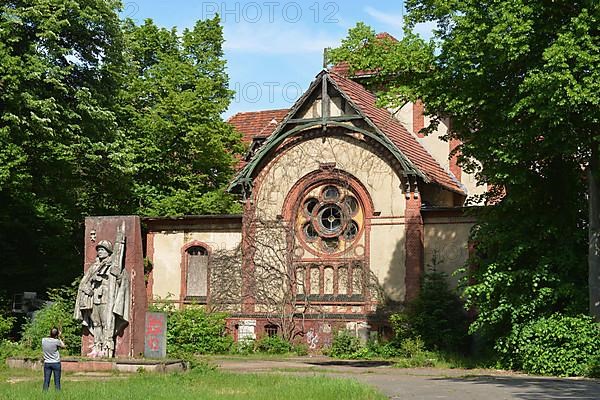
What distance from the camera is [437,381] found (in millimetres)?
20000

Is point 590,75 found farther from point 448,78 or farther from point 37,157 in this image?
point 37,157

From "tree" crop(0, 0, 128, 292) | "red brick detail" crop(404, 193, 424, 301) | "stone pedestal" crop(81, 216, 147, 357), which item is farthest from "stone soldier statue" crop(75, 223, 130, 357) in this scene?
"red brick detail" crop(404, 193, 424, 301)

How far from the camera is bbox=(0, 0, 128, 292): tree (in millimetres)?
28359

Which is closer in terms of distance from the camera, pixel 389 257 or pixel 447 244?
pixel 447 244

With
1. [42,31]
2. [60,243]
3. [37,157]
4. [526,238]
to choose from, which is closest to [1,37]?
[42,31]

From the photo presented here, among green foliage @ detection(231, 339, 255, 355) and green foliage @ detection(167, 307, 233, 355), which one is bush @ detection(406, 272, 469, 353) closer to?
green foliage @ detection(231, 339, 255, 355)

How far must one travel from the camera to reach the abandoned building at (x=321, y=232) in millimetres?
29641

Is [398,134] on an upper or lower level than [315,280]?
upper

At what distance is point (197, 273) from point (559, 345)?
565 inches

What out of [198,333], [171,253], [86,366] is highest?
[171,253]

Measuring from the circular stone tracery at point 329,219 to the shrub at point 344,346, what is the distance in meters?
3.13

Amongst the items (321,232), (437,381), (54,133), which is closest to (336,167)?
(321,232)

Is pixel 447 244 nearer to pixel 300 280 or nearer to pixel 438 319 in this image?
pixel 438 319

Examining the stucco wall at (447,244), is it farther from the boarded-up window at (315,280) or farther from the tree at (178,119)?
the tree at (178,119)
